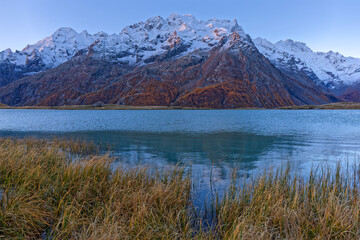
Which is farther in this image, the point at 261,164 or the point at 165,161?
the point at 165,161

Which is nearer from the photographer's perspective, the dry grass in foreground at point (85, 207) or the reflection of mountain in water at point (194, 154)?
the dry grass in foreground at point (85, 207)

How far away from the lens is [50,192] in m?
9.35

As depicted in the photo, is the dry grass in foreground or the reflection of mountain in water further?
the reflection of mountain in water

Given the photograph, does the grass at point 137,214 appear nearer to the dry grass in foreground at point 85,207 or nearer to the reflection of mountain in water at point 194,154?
the dry grass in foreground at point 85,207

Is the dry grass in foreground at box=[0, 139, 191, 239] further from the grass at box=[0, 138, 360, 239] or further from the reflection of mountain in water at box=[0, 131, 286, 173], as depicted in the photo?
the reflection of mountain in water at box=[0, 131, 286, 173]

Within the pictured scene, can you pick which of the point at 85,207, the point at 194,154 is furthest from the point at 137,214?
the point at 194,154

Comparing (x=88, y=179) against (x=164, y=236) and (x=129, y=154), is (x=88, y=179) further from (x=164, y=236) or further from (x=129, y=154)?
(x=129, y=154)

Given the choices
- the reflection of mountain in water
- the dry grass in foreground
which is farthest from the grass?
the reflection of mountain in water

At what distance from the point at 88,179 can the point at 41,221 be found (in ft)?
9.47

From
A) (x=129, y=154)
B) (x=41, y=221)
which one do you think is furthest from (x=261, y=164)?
(x=41, y=221)

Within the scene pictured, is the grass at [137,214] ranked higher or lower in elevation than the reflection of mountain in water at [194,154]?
higher

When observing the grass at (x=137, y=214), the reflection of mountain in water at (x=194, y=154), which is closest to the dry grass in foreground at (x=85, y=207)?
the grass at (x=137, y=214)

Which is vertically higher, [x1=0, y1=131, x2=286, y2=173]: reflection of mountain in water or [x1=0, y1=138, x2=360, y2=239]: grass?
[x1=0, y1=138, x2=360, y2=239]: grass

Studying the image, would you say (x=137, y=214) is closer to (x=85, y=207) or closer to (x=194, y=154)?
(x=85, y=207)
